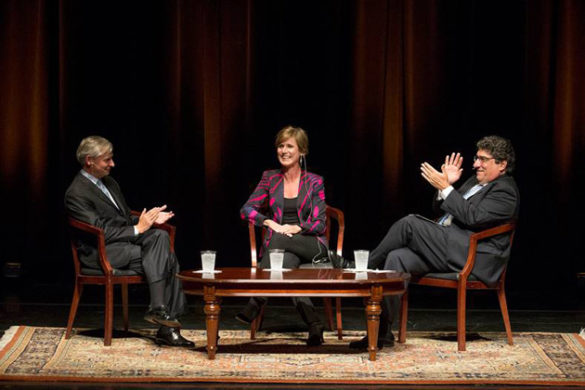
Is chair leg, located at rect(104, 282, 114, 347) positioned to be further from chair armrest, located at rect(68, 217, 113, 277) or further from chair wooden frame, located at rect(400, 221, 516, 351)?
chair wooden frame, located at rect(400, 221, 516, 351)

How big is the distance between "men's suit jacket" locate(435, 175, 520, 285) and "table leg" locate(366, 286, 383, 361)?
2.25 ft

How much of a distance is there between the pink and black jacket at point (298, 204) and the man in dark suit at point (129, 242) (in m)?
0.58

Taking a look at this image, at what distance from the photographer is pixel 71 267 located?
6.71 metres

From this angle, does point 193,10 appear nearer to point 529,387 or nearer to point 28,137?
point 28,137

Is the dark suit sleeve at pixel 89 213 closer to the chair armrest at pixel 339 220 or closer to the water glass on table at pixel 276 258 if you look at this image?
the water glass on table at pixel 276 258

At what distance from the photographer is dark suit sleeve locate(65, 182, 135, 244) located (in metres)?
4.62

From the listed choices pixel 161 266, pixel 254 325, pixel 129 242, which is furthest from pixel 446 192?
pixel 129 242

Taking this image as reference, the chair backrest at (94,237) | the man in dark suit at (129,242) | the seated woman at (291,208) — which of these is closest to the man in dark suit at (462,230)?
the seated woman at (291,208)

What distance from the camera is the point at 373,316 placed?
13.6ft

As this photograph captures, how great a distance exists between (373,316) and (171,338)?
1.12 meters

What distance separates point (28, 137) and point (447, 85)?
3.32m

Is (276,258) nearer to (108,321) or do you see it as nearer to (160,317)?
(160,317)

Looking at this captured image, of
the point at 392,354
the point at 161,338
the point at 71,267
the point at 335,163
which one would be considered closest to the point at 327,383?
the point at 392,354

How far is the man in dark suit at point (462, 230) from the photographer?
4.58 meters
